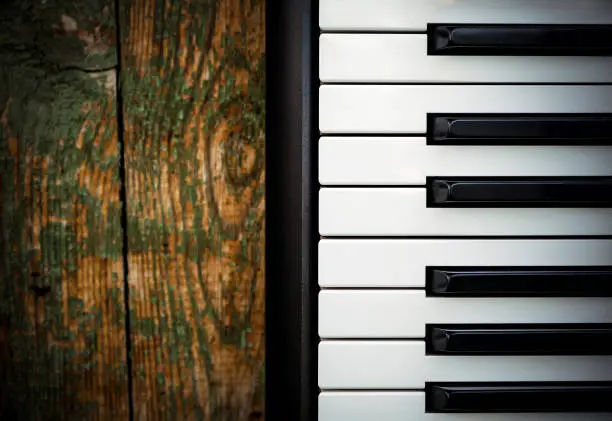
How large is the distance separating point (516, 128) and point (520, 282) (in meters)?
0.30

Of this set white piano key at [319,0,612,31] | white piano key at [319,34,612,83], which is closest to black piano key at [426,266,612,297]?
white piano key at [319,34,612,83]

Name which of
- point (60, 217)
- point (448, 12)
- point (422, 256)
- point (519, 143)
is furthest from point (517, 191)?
point (60, 217)

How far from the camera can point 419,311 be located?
91cm

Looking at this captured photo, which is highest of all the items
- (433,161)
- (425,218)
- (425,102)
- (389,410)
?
(425,102)

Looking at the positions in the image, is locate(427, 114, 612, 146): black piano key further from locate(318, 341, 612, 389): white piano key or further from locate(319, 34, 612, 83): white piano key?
locate(318, 341, 612, 389): white piano key

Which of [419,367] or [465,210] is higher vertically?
[465,210]

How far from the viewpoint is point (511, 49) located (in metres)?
0.87

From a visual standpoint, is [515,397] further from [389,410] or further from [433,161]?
[433,161]

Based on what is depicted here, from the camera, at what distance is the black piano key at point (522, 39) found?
2.83 ft

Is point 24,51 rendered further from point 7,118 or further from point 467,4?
point 467,4

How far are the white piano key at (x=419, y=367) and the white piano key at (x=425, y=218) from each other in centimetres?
23

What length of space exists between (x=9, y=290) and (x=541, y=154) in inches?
44.5

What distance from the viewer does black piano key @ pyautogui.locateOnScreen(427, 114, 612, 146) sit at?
87 cm

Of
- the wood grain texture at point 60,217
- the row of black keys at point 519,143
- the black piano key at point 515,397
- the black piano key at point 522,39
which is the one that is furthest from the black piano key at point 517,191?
the wood grain texture at point 60,217
